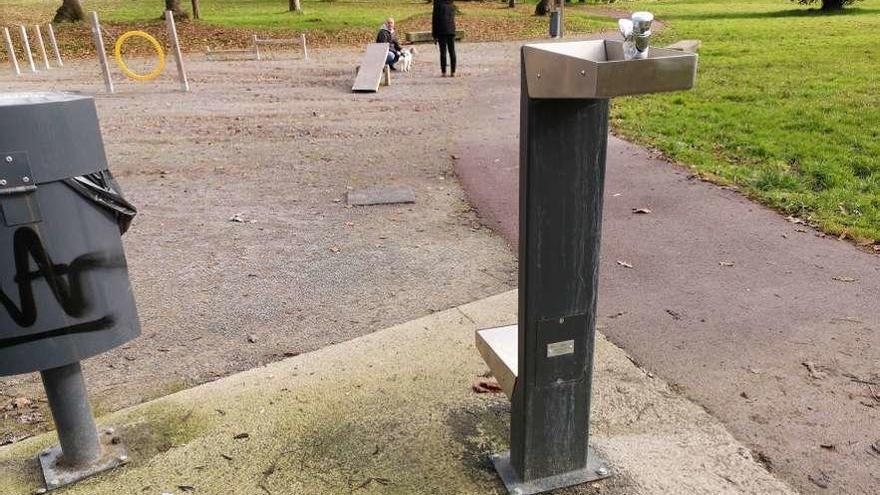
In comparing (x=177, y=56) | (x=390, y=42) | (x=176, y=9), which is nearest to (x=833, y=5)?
(x=390, y=42)

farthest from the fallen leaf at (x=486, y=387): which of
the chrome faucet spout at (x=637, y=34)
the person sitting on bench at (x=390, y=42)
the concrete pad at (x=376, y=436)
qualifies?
the person sitting on bench at (x=390, y=42)

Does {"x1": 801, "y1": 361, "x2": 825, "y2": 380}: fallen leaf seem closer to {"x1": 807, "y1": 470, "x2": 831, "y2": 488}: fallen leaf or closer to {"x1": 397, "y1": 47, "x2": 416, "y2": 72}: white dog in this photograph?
{"x1": 807, "y1": 470, "x2": 831, "y2": 488}: fallen leaf

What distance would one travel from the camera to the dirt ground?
3555mm

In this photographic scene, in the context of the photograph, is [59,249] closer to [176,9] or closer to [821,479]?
[821,479]

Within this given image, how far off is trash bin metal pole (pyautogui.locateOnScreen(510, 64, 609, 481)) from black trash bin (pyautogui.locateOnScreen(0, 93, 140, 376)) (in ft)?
4.54

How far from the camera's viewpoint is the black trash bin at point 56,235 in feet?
6.67

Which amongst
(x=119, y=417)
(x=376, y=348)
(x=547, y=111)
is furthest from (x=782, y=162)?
(x=119, y=417)

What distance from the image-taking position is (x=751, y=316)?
144 inches

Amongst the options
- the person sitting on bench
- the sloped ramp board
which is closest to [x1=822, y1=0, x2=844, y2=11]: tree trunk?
the person sitting on bench

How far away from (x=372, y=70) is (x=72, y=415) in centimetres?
1129

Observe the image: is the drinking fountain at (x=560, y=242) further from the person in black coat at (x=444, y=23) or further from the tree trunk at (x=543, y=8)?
the tree trunk at (x=543, y=8)

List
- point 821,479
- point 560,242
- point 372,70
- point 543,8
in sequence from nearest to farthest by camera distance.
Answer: point 560,242
point 821,479
point 372,70
point 543,8

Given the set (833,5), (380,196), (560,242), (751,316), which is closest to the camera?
(560,242)

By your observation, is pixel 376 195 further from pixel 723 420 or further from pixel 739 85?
pixel 739 85
